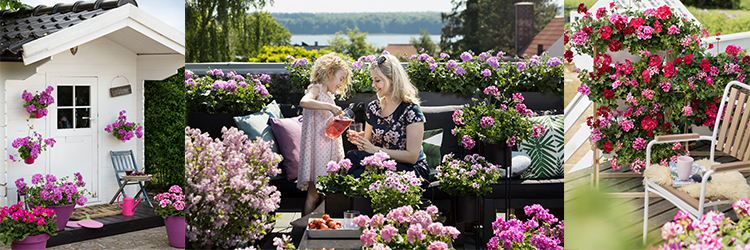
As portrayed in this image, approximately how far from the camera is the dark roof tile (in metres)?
4.98

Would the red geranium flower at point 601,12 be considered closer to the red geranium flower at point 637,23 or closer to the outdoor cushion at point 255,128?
the red geranium flower at point 637,23

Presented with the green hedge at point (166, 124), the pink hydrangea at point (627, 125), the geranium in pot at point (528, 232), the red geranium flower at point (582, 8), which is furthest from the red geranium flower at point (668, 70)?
the green hedge at point (166, 124)

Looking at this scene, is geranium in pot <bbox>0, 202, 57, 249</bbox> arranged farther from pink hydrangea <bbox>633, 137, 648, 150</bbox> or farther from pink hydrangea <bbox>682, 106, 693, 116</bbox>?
pink hydrangea <bbox>682, 106, 693, 116</bbox>

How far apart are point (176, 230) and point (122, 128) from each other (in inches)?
80.8

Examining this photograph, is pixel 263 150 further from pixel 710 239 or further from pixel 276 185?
pixel 710 239

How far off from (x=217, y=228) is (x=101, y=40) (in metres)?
4.17

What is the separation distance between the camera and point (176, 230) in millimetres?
4820

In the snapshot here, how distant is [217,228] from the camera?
289 cm

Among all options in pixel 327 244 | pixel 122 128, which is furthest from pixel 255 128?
pixel 122 128

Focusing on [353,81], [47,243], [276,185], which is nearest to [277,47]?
[353,81]

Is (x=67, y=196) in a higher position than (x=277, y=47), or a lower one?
lower

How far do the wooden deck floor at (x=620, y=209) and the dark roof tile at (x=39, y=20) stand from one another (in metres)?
4.76

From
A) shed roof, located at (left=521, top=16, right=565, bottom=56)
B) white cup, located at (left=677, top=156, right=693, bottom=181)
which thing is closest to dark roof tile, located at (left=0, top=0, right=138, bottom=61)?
shed roof, located at (left=521, top=16, right=565, bottom=56)

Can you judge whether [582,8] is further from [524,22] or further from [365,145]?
[365,145]
